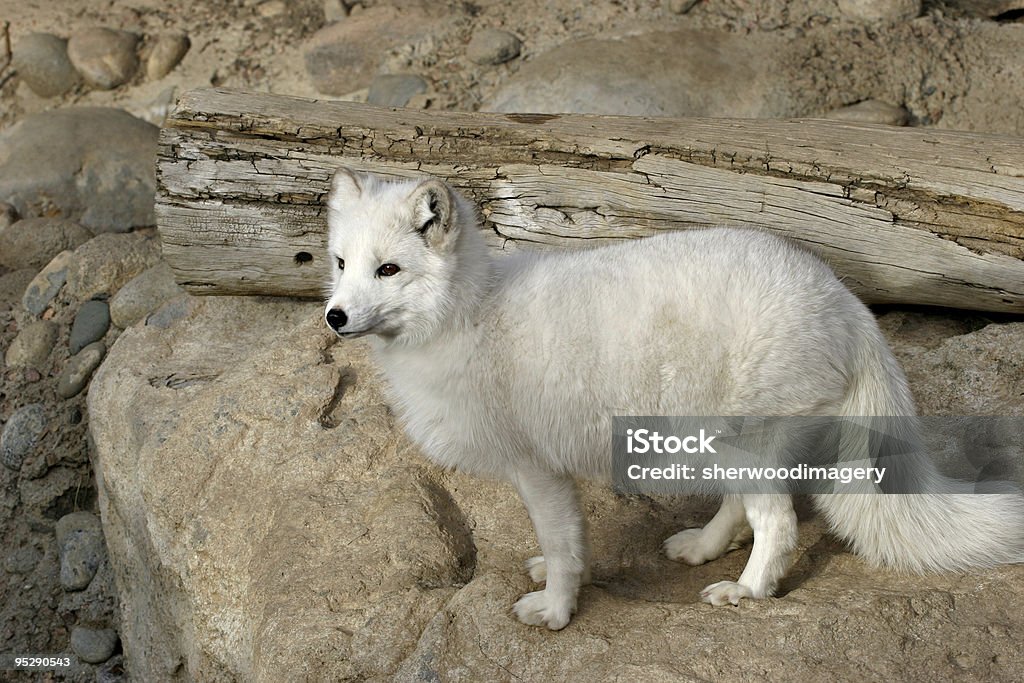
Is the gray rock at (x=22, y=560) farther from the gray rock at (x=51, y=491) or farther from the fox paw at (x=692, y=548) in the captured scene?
the fox paw at (x=692, y=548)

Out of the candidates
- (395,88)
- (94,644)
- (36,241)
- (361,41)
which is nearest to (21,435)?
(94,644)

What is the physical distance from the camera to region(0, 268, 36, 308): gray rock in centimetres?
534

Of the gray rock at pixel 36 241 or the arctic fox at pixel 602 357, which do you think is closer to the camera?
the arctic fox at pixel 602 357

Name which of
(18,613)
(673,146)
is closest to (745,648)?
(673,146)

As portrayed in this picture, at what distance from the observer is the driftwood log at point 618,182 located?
358 centimetres

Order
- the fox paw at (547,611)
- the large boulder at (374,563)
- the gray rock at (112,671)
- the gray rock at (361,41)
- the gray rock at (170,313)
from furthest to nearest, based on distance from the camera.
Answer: the gray rock at (361,41)
the gray rock at (170,313)
the gray rock at (112,671)
the fox paw at (547,611)
the large boulder at (374,563)

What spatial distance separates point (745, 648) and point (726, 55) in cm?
427

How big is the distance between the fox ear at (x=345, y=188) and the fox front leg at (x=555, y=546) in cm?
93

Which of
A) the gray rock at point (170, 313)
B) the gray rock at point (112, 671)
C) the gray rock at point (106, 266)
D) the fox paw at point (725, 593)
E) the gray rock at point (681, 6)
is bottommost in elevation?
the gray rock at point (112, 671)

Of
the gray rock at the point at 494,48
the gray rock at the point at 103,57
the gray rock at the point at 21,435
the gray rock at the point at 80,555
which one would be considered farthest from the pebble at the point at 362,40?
the gray rock at the point at 80,555

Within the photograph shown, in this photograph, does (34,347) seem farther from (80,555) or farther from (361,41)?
(361,41)

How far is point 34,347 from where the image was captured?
498 cm

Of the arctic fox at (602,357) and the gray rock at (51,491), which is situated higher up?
the arctic fox at (602,357)

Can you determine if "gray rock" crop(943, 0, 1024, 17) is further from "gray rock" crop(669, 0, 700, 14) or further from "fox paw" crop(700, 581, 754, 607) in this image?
"fox paw" crop(700, 581, 754, 607)
